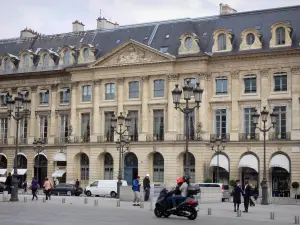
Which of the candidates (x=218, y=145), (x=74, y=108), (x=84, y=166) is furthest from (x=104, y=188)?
(x=74, y=108)

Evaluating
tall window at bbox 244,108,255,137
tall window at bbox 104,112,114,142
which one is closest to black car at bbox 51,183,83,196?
tall window at bbox 104,112,114,142

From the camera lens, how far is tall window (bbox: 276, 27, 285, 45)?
2140 inches

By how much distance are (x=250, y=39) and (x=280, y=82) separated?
4797 mm

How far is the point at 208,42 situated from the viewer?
190 ft

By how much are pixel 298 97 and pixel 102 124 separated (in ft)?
63.2

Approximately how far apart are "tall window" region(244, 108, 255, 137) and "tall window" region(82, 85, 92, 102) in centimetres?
1642

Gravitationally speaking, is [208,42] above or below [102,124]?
above

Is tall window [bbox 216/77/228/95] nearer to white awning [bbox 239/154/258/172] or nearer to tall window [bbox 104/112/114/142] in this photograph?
white awning [bbox 239/154/258/172]

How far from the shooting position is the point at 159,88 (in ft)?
194

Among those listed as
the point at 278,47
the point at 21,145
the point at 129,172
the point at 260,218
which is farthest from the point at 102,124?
the point at 260,218

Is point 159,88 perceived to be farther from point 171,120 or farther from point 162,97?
point 171,120

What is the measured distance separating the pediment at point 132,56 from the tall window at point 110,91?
2030 millimetres

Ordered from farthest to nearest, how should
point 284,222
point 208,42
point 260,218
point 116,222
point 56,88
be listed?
1. point 56,88
2. point 208,42
3. point 260,218
4. point 284,222
5. point 116,222

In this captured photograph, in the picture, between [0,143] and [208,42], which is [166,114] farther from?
[0,143]
